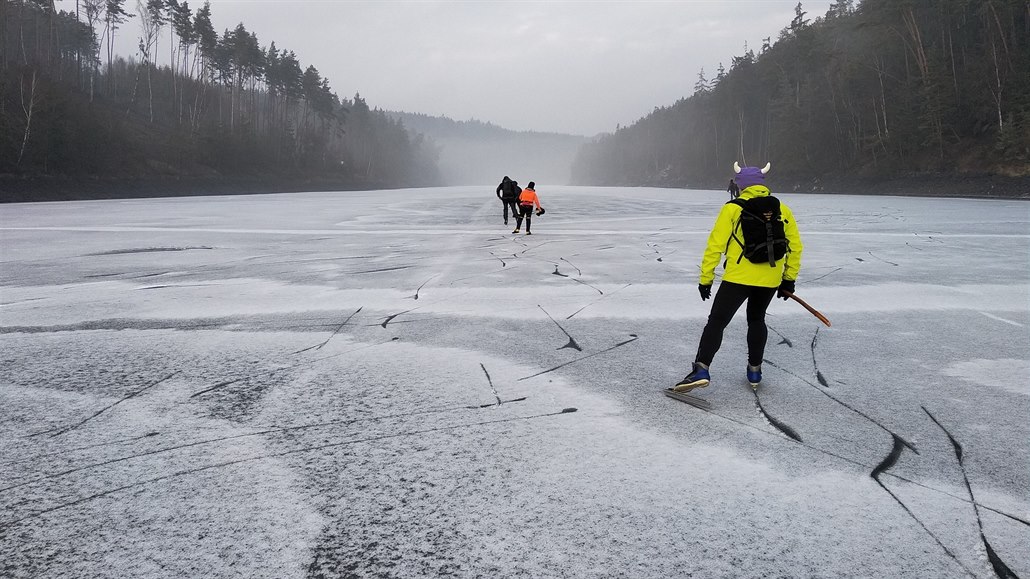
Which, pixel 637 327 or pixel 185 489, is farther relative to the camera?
pixel 637 327

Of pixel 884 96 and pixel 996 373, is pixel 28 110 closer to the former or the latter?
pixel 996 373

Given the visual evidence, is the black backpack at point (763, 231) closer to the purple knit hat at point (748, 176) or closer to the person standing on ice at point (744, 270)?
the person standing on ice at point (744, 270)

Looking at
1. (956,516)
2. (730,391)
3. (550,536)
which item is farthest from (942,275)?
(550,536)

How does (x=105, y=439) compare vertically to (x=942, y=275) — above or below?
below

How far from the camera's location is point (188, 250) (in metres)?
12.4

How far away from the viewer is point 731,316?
4355 millimetres

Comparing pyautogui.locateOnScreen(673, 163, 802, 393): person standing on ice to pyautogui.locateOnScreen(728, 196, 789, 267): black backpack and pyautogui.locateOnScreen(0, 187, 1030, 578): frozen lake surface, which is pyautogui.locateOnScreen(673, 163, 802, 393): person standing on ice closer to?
pyautogui.locateOnScreen(728, 196, 789, 267): black backpack

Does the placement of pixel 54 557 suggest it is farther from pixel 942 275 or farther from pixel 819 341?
pixel 942 275

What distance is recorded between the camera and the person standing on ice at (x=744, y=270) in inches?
167

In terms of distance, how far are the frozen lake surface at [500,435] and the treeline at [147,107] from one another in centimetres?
4184

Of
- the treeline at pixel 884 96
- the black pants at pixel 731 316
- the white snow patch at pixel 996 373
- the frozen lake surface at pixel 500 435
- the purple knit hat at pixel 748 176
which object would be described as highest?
the treeline at pixel 884 96

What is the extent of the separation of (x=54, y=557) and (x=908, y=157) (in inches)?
2298

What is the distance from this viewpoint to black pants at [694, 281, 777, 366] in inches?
171

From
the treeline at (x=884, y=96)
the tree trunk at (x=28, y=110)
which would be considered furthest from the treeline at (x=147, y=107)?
the treeline at (x=884, y=96)
